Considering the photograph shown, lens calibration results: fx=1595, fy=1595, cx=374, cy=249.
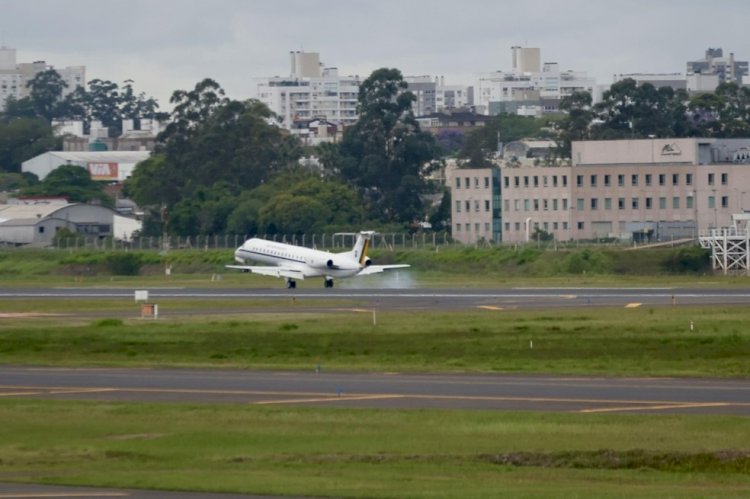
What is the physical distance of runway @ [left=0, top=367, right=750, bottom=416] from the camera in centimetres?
4088

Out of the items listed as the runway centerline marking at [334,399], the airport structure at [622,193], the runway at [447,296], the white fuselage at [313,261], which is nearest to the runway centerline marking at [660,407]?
the runway centerline marking at [334,399]

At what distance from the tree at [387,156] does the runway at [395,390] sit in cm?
13395

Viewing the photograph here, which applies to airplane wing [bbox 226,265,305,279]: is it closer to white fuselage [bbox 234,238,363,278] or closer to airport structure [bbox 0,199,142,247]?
white fuselage [bbox 234,238,363,278]

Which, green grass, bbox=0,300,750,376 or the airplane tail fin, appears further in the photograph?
the airplane tail fin

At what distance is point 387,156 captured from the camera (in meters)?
190

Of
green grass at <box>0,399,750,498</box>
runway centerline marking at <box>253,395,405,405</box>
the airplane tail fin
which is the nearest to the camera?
green grass at <box>0,399,750,498</box>

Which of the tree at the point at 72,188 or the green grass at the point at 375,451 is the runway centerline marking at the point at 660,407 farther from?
the tree at the point at 72,188

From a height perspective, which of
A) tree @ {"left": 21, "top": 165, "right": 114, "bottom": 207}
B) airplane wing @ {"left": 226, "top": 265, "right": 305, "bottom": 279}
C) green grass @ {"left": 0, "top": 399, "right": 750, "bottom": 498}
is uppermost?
tree @ {"left": 21, "top": 165, "right": 114, "bottom": 207}

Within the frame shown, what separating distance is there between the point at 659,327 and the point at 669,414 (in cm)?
2559

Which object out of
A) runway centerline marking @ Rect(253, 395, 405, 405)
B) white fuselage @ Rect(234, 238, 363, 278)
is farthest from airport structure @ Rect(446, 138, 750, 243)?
runway centerline marking @ Rect(253, 395, 405, 405)

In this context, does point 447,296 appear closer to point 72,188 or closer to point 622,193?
point 622,193

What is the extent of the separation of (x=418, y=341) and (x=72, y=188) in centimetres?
13674

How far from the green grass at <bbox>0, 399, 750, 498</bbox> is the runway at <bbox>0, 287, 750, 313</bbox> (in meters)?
41.2

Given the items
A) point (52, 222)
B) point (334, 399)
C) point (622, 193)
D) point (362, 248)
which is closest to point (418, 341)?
point (334, 399)
